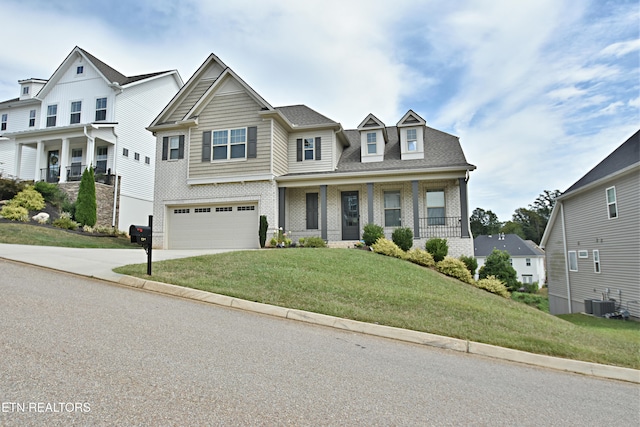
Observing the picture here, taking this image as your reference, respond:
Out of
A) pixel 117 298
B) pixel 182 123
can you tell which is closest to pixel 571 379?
pixel 117 298

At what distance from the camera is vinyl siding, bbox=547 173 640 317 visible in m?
15.4

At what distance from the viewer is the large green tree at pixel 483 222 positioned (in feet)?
280

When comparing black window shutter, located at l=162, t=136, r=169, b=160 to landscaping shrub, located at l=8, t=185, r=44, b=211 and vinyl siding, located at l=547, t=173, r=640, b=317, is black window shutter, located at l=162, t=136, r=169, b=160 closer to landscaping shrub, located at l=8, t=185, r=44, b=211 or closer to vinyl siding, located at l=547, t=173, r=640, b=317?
landscaping shrub, located at l=8, t=185, r=44, b=211

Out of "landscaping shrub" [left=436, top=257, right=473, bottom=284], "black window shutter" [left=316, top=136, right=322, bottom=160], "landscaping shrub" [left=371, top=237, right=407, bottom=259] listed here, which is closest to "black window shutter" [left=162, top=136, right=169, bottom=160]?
"black window shutter" [left=316, top=136, right=322, bottom=160]

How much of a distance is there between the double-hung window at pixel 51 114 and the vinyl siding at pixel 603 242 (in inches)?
1215

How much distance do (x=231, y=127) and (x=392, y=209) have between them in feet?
27.4

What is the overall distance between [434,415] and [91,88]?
92.8ft

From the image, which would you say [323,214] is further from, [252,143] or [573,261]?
[573,261]

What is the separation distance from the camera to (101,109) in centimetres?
2470

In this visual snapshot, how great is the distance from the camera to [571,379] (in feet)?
17.5

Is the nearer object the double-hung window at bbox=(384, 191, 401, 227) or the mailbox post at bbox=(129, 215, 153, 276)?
the mailbox post at bbox=(129, 215, 153, 276)

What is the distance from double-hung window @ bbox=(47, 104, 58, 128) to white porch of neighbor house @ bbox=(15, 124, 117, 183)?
1525mm

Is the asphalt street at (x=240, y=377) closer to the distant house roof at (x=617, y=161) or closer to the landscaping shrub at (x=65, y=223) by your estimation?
the landscaping shrub at (x=65, y=223)

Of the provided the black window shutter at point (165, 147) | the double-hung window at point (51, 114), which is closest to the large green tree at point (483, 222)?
the black window shutter at point (165, 147)
